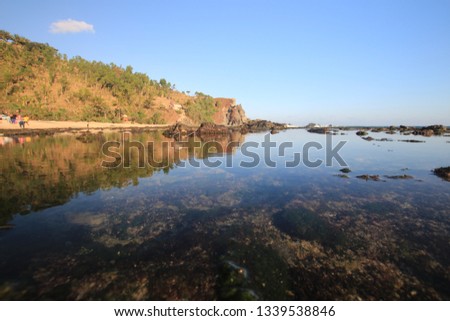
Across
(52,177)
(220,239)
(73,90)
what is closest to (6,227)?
(52,177)

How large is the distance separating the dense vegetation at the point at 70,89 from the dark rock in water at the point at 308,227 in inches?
3269

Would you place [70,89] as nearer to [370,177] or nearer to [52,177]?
[52,177]

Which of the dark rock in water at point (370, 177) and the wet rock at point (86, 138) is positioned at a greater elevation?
the wet rock at point (86, 138)

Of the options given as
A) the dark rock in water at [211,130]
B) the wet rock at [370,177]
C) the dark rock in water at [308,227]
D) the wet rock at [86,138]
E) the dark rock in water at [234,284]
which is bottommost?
the dark rock in water at [234,284]

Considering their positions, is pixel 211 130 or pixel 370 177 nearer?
pixel 370 177

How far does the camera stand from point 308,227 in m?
8.93

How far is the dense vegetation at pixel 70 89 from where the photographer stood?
242 ft

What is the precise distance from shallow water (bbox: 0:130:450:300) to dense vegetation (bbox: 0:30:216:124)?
76311mm

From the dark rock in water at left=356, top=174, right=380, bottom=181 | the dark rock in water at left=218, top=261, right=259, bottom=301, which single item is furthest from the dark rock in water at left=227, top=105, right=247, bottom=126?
the dark rock in water at left=218, top=261, right=259, bottom=301

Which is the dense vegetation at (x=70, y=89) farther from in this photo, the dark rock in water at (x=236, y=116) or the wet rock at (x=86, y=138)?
the dark rock in water at (x=236, y=116)

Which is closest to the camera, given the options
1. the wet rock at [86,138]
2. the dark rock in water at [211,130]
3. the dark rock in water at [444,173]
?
the dark rock in water at [444,173]

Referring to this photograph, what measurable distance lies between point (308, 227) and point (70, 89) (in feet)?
351

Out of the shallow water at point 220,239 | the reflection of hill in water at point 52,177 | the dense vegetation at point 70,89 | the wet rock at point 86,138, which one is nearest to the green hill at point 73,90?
the dense vegetation at point 70,89

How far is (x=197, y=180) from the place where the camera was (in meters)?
15.7
